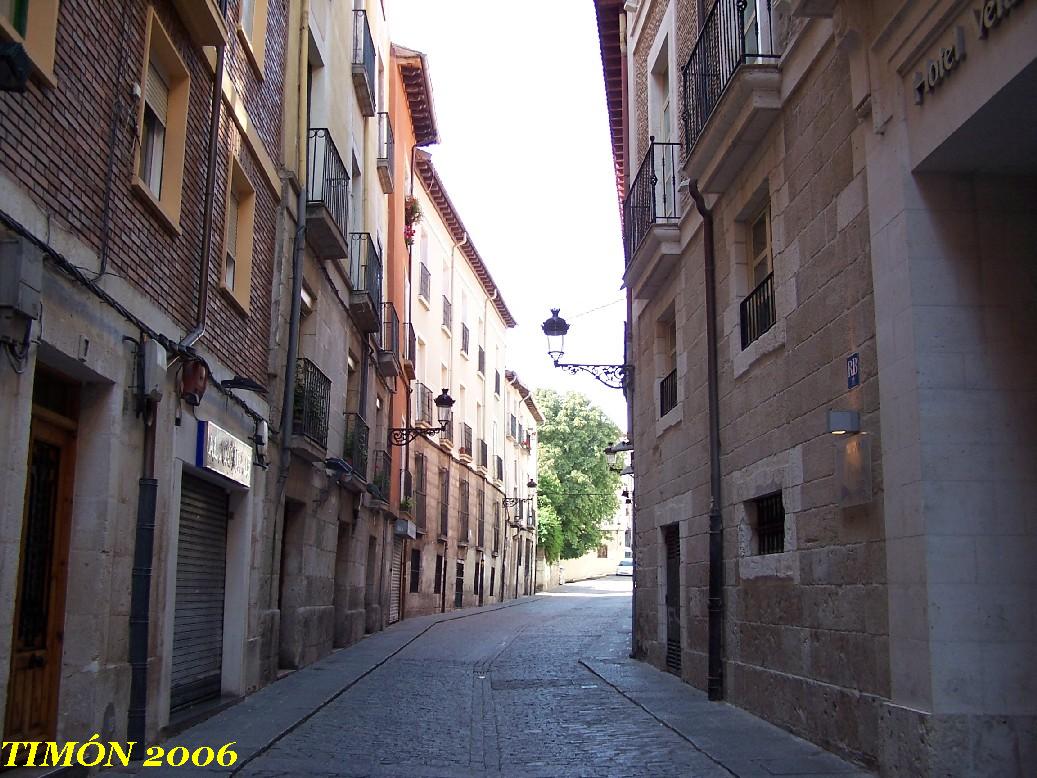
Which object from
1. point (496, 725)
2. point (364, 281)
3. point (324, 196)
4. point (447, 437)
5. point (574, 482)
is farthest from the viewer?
point (574, 482)

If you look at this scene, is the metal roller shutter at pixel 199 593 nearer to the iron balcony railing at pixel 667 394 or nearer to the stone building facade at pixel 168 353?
the stone building facade at pixel 168 353

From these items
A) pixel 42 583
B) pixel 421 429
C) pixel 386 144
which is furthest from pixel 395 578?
pixel 42 583

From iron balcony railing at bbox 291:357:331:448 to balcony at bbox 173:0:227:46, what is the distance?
4.86 metres

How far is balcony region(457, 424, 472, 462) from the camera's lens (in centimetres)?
3366

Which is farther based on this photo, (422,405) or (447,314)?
(447,314)

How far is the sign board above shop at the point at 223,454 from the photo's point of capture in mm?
8930

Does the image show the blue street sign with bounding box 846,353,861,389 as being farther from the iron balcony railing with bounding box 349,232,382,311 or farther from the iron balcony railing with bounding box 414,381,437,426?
the iron balcony railing with bounding box 414,381,437,426

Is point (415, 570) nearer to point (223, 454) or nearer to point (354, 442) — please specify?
point (354, 442)

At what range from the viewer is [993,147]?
6020 mm

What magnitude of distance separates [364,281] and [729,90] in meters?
9.65

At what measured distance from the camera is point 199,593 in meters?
9.84

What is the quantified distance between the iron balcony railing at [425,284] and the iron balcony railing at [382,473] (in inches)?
282

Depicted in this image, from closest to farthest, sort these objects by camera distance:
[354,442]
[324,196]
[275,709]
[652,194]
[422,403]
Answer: [275,709] < [652,194] < [324,196] < [354,442] < [422,403]

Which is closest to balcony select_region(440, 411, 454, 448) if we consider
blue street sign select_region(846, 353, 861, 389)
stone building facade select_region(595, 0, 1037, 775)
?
stone building facade select_region(595, 0, 1037, 775)
